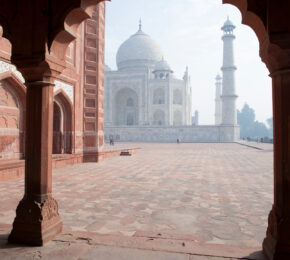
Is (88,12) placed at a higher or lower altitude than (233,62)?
lower

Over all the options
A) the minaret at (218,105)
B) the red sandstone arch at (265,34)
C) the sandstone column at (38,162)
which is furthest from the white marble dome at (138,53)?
the red sandstone arch at (265,34)

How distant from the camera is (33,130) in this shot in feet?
8.71

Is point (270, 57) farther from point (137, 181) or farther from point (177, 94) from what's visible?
point (177, 94)

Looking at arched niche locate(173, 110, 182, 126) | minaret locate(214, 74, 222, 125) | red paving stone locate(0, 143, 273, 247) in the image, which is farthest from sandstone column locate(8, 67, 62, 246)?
minaret locate(214, 74, 222, 125)

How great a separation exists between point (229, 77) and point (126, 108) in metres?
16.1

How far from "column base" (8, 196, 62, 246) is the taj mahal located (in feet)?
97.5

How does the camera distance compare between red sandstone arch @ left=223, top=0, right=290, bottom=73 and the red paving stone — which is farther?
the red paving stone

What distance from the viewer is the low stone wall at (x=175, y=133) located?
3113 centimetres

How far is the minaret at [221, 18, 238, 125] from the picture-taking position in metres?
29.7

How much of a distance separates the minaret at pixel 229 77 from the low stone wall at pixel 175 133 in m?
1.35

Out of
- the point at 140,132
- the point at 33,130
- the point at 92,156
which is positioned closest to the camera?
the point at 33,130

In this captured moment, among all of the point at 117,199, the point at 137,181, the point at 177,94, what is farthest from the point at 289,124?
the point at 177,94

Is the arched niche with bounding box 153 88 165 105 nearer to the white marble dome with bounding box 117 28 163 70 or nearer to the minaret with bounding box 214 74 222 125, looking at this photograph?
the white marble dome with bounding box 117 28 163 70

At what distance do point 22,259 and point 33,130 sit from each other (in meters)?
1.12
